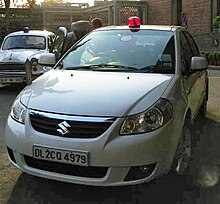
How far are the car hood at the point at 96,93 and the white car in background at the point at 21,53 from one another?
5.35 meters

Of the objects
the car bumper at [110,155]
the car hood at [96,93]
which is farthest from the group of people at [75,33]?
the car bumper at [110,155]

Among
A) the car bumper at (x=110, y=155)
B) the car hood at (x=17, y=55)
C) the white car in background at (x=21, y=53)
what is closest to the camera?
the car bumper at (x=110, y=155)

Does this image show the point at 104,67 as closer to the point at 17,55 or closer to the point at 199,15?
the point at 17,55

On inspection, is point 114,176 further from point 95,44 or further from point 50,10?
point 50,10

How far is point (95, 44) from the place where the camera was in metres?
5.26

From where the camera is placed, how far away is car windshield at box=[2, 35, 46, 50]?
1140cm

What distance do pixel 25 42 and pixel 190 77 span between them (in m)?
7.44

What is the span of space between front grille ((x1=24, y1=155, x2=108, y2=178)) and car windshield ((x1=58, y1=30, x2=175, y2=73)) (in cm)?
144

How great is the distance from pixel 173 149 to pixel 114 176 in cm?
65

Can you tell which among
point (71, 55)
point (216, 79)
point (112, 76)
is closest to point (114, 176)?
point (112, 76)

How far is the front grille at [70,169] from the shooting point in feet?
11.8

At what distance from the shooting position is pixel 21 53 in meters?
10.6

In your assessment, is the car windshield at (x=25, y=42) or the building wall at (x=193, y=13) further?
the building wall at (x=193, y=13)

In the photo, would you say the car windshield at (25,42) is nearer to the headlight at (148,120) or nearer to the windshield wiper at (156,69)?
the windshield wiper at (156,69)
